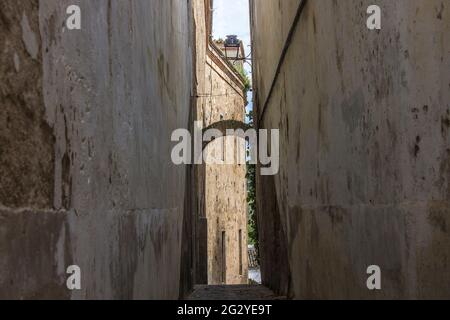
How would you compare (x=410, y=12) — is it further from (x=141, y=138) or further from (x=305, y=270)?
(x=305, y=270)

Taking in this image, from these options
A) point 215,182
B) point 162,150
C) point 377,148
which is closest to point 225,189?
point 215,182

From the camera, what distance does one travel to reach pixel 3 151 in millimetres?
1146


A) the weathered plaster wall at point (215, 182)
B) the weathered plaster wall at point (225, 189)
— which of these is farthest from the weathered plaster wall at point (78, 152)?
the weathered plaster wall at point (225, 189)

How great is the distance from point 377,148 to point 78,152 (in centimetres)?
108

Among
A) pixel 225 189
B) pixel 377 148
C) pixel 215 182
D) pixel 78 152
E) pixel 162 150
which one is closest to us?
pixel 78 152

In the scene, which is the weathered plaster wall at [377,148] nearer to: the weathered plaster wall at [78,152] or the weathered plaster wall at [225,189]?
the weathered plaster wall at [78,152]

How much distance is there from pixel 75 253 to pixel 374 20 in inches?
52.6

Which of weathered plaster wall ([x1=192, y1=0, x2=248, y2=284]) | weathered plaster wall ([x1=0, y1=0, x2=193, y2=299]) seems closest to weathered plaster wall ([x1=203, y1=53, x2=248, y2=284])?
weathered plaster wall ([x1=192, y1=0, x2=248, y2=284])

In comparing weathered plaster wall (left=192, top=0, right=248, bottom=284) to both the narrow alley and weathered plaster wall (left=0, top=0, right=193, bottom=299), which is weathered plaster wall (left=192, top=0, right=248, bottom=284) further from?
weathered plaster wall (left=0, top=0, right=193, bottom=299)

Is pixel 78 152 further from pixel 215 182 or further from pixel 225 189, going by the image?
pixel 225 189

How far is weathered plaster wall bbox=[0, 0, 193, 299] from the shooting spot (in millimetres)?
1210

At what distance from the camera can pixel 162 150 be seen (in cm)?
397

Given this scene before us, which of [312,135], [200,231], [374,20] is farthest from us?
[200,231]
